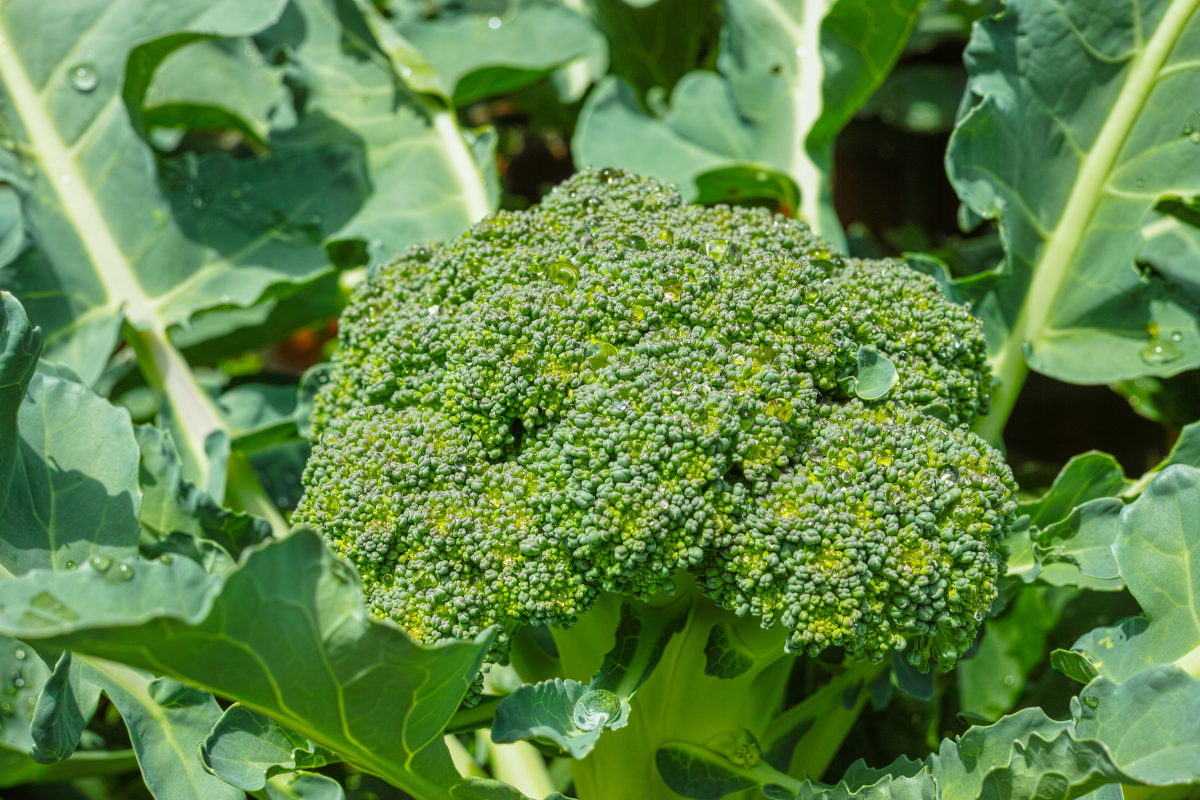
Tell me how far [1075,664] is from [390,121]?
1177 millimetres

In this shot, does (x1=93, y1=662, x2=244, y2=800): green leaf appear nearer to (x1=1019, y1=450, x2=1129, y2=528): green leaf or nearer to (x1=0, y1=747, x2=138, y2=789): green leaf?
(x1=0, y1=747, x2=138, y2=789): green leaf

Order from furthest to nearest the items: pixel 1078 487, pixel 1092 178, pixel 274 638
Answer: pixel 1092 178, pixel 1078 487, pixel 274 638

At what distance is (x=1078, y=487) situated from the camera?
3.37 feet

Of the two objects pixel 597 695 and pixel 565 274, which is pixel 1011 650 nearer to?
pixel 597 695

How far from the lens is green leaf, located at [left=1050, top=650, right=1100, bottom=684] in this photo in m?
0.83

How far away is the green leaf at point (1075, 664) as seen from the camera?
32.8 inches

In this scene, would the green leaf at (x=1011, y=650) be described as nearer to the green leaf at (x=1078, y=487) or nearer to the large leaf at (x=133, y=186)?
the green leaf at (x=1078, y=487)

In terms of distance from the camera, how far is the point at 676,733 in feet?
3.06

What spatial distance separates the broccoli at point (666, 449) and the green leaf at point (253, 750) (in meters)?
0.14

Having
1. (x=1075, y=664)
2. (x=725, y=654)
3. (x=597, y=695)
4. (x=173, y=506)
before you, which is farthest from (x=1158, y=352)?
(x=173, y=506)

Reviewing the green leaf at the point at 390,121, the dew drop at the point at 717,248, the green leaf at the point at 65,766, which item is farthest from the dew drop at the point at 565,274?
the green leaf at the point at 65,766

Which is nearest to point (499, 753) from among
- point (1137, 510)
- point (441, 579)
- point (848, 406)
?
point (441, 579)

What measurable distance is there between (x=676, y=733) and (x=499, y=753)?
0.88 ft

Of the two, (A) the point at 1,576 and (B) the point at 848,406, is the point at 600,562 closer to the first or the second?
(B) the point at 848,406
